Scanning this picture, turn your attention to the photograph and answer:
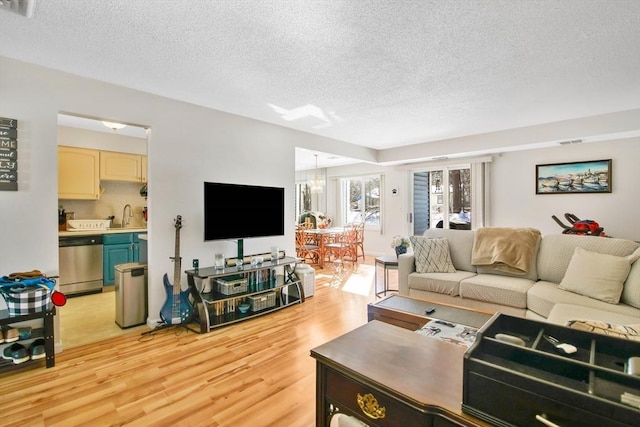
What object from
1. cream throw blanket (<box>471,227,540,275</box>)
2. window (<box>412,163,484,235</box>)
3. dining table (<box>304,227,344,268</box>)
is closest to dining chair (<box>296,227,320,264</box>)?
dining table (<box>304,227,344,268</box>)

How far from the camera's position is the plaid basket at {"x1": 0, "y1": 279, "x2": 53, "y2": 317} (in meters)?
2.22

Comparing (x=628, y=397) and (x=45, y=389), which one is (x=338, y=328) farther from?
(x=628, y=397)

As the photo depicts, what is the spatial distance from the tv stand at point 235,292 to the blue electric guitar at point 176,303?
107mm

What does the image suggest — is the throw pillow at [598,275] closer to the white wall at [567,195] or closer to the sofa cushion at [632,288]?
the sofa cushion at [632,288]

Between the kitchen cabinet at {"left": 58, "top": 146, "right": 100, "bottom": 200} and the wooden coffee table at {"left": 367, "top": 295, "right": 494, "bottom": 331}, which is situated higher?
the kitchen cabinet at {"left": 58, "top": 146, "right": 100, "bottom": 200}

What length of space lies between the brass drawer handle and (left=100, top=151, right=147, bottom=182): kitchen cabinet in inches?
204

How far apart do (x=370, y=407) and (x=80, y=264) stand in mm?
4768

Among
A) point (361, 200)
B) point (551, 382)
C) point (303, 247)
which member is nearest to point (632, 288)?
point (551, 382)

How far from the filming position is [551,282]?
3.14m

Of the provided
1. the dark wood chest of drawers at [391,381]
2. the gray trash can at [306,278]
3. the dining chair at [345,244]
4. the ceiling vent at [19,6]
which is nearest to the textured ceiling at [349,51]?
the ceiling vent at [19,6]

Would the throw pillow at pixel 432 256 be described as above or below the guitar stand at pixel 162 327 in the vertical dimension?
above

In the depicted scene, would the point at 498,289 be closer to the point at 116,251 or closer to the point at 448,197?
the point at 448,197

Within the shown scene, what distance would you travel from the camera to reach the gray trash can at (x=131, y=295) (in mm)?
3090

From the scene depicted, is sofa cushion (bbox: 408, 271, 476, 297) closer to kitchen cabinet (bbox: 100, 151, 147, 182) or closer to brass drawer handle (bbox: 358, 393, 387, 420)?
brass drawer handle (bbox: 358, 393, 387, 420)
